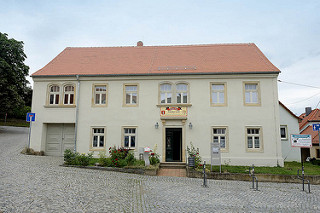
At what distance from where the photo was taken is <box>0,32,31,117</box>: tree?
23688 mm

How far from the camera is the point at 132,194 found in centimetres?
813

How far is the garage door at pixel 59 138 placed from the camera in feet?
54.9

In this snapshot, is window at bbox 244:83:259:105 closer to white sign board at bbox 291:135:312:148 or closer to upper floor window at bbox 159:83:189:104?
upper floor window at bbox 159:83:189:104

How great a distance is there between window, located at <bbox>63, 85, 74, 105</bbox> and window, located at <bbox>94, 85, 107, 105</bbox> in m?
1.66

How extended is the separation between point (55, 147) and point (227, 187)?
40.2 ft

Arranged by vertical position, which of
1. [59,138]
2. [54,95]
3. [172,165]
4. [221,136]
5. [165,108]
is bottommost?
[172,165]

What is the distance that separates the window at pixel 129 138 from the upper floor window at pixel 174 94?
9.24ft

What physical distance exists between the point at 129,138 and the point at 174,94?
13.9 feet

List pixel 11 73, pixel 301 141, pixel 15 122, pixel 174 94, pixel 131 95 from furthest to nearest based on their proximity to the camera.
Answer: pixel 15 122 < pixel 11 73 < pixel 131 95 < pixel 174 94 < pixel 301 141

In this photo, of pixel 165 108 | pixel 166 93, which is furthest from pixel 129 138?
pixel 166 93

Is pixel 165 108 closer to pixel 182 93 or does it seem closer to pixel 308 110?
pixel 182 93

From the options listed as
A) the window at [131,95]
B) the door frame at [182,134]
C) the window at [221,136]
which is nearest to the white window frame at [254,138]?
the window at [221,136]

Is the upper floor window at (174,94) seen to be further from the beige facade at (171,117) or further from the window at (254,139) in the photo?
the window at (254,139)

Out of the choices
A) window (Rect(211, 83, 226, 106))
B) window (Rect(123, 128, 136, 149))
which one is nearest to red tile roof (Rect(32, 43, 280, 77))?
window (Rect(211, 83, 226, 106))
